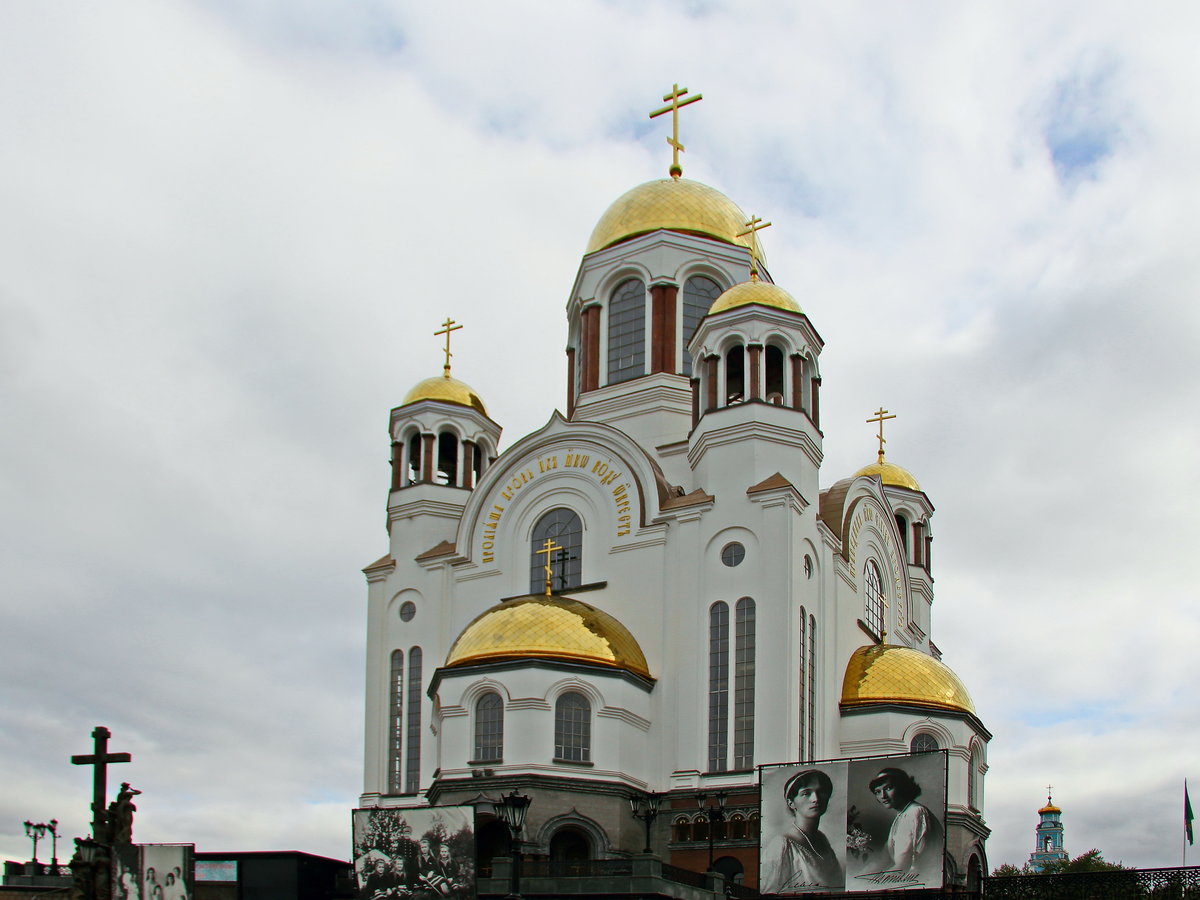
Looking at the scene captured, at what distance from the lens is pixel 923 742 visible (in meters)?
30.4

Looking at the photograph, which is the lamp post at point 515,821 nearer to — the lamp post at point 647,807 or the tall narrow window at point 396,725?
the lamp post at point 647,807

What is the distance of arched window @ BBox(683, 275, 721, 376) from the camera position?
120 feet

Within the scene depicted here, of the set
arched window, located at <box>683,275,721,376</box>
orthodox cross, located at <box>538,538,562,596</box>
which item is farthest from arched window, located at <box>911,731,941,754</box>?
arched window, located at <box>683,275,721,376</box>

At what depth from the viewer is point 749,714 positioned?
28.4m

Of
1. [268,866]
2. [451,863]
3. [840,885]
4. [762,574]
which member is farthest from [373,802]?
[840,885]

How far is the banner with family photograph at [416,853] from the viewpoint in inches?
974

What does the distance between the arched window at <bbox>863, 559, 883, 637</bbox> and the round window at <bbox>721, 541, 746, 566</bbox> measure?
567 centimetres

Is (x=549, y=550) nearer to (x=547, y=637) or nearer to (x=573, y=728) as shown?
(x=547, y=637)

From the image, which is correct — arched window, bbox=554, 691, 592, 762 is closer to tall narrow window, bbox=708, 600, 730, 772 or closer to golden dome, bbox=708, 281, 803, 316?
tall narrow window, bbox=708, 600, 730, 772

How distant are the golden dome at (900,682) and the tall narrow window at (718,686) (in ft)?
10.8

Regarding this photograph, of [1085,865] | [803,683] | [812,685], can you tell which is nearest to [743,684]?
[803,683]

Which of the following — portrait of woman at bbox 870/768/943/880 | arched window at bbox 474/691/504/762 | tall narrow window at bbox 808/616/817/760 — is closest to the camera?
portrait of woman at bbox 870/768/943/880

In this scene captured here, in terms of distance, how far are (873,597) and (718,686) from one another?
24.9 ft

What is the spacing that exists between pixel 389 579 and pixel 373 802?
17.1 ft
